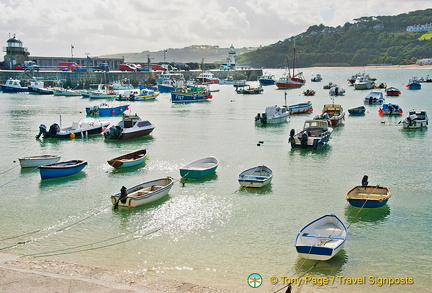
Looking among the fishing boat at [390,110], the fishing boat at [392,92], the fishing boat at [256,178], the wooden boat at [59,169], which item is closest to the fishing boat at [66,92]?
the fishing boat at [392,92]

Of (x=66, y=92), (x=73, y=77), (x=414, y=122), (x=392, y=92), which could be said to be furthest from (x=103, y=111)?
(x=73, y=77)

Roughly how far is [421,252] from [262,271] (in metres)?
6.97

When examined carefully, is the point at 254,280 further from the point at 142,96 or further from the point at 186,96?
the point at 142,96

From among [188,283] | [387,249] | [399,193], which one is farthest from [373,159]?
[188,283]

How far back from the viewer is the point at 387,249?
60.7ft

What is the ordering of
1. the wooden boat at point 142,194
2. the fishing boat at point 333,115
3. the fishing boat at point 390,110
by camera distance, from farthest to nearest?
1. the fishing boat at point 390,110
2. the fishing boat at point 333,115
3. the wooden boat at point 142,194

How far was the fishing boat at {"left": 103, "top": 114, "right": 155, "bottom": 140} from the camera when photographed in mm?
45875

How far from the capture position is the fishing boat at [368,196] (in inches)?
899

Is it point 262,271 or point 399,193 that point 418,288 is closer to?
point 262,271

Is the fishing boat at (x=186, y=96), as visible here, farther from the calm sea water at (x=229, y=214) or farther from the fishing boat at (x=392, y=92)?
the calm sea water at (x=229, y=214)

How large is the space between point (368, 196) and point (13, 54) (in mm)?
145652

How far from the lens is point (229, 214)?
22.9 m

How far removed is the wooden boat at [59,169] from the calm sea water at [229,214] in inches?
19.6

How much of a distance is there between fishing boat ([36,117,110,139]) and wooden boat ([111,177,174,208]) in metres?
25.1
